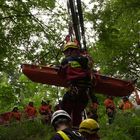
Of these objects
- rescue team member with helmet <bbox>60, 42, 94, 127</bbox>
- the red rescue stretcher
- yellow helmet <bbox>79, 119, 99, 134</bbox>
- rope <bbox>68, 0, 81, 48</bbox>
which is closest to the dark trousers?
rescue team member with helmet <bbox>60, 42, 94, 127</bbox>

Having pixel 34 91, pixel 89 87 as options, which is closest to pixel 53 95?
pixel 34 91

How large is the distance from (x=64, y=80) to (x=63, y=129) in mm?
4616

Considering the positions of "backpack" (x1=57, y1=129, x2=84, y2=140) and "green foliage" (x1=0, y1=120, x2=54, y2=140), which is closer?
"backpack" (x1=57, y1=129, x2=84, y2=140)

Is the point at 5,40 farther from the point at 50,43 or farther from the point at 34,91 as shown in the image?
the point at 34,91

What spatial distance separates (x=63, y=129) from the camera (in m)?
5.22

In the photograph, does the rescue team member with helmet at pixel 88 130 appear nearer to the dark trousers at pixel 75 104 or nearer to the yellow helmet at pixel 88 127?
the yellow helmet at pixel 88 127

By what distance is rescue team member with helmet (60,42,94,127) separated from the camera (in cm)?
933

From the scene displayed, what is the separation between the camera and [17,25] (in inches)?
651

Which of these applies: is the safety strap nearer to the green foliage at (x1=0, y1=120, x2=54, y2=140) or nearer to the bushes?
the bushes

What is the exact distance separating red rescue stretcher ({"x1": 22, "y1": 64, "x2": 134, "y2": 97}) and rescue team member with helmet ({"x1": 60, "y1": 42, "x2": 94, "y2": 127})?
35 centimetres

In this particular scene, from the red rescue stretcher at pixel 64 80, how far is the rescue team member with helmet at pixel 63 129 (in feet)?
14.0

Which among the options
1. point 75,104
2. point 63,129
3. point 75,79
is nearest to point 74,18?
point 75,79

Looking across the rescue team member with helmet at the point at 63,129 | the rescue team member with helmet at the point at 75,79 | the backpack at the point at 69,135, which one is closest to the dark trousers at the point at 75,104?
the rescue team member with helmet at the point at 75,79

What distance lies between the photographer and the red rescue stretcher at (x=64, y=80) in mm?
9953
